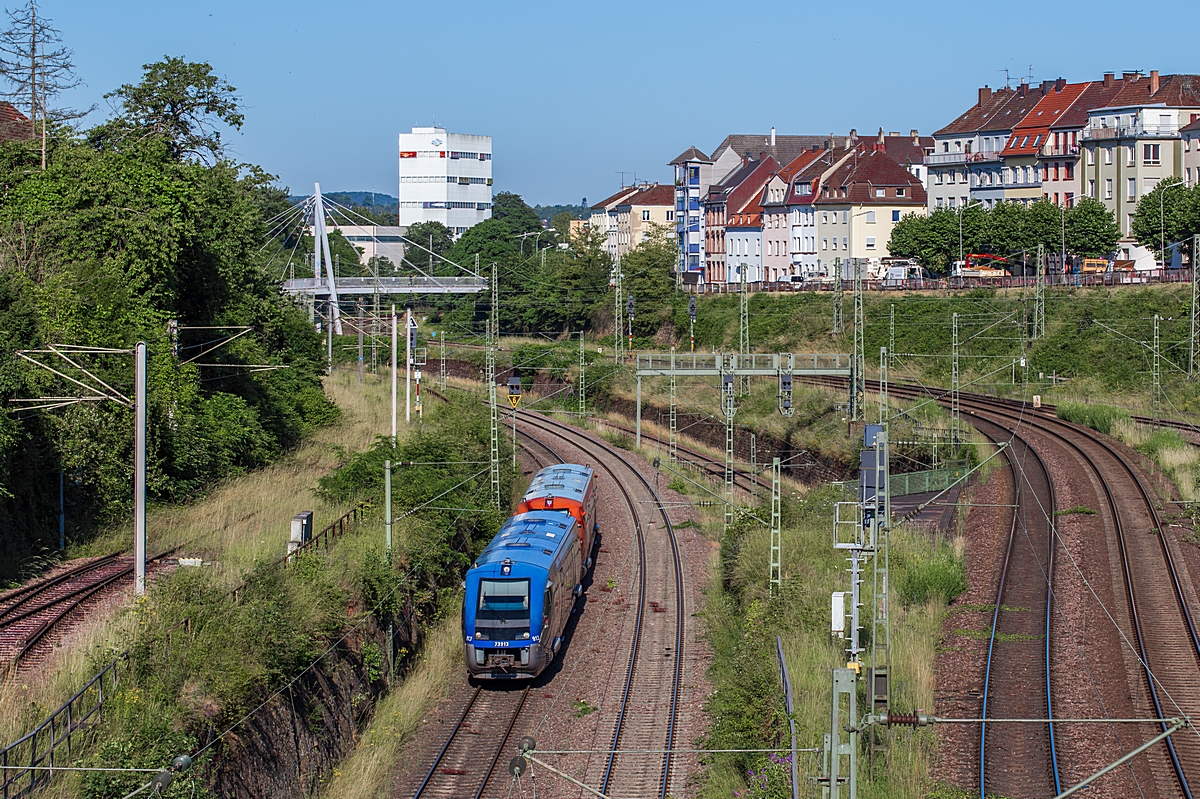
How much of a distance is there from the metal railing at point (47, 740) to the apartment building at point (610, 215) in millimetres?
107421

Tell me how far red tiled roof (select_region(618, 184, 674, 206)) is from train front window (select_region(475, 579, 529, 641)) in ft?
327

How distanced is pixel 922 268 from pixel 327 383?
36751mm

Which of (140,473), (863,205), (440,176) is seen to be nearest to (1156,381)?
(140,473)

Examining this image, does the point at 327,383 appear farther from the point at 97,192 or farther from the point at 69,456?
the point at 69,456

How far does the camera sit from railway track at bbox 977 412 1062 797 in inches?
621

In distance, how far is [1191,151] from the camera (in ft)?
224

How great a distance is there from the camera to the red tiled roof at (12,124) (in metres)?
38.6

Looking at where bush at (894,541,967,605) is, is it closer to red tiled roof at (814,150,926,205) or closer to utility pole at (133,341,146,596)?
utility pole at (133,341,146,596)

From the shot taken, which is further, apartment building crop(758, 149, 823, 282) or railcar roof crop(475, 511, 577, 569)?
apartment building crop(758, 149, 823, 282)

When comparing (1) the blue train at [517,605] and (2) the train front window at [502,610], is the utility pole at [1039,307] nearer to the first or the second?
(1) the blue train at [517,605]

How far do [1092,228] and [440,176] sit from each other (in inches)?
3879

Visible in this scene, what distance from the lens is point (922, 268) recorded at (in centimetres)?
7494

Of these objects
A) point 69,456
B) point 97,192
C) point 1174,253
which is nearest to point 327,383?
point 97,192

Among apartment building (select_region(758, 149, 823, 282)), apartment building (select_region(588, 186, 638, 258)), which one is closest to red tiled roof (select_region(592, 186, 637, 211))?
apartment building (select_region(588, 186, 638, 258))
